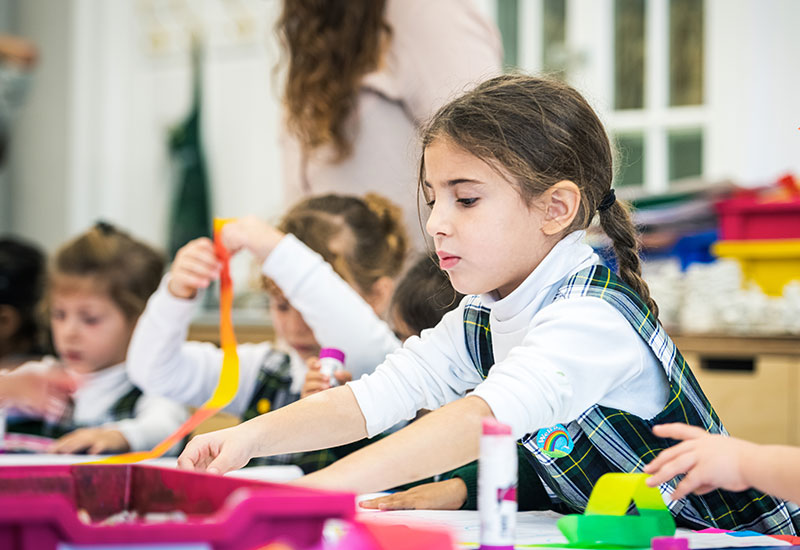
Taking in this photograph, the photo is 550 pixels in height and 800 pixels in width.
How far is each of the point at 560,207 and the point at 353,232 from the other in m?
0.63

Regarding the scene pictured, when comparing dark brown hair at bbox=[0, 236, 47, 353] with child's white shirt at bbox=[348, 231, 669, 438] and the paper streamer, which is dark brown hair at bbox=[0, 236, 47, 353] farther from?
child's white shirt at bbox=[348, 231, 669, 438]

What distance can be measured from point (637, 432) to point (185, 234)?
8.52ft

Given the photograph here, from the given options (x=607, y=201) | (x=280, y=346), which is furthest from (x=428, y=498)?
(x=280, y=346)

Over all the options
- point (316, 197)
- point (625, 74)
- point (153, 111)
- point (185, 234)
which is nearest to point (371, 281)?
point (316, 197)

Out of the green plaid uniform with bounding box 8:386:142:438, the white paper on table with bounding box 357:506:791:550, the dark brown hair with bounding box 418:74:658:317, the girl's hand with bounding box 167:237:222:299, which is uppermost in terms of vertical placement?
the dark brown hair with bounding box 418:74:658:317

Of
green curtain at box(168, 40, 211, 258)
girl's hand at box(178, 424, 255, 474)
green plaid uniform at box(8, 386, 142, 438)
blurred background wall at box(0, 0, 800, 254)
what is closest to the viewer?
girl's hand at box(178, 424, 255, 474)

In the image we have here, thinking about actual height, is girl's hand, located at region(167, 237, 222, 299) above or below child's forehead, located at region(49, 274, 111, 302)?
above

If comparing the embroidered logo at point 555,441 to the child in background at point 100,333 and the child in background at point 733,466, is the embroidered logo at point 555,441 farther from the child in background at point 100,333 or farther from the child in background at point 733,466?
the child in background at point 100,333

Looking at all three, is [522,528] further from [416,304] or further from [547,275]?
[416,304]

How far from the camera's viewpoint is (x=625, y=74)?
2711 millimetres

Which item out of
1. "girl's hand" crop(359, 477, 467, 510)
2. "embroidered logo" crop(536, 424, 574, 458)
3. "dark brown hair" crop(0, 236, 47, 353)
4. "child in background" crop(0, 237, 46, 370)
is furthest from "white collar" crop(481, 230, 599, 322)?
"dark brown hair" crop(0, 236, 47, 353)

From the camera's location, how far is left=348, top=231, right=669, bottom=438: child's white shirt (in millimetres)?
770

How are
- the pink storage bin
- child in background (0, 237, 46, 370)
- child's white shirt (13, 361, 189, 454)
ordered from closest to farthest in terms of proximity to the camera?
the pink storage bin < child's white shirt (13, 361, 189, 454) < child in background (0, 237, 46, 370)

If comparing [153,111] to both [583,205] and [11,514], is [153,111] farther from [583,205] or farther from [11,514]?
[11,514]
